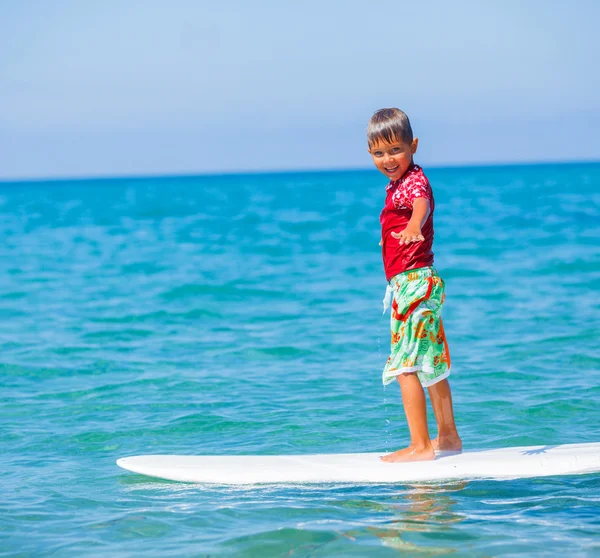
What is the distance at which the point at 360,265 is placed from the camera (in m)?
17.6

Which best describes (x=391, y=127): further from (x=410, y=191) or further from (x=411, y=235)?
(x=411, y=235)

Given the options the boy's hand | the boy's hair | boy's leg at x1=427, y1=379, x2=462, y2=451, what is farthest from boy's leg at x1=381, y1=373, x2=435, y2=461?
the boy's hair

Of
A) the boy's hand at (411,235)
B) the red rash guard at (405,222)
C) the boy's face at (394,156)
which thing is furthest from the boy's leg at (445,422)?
the boy's face at (394,156)

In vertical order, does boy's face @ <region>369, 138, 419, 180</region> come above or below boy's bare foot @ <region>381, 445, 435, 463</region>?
above

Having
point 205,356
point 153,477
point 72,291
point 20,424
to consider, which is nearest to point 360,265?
point 72,291

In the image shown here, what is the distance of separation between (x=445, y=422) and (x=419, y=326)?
Result: 695mm

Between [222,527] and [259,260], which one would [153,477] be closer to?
[222,527]

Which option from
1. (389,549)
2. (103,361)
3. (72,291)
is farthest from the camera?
(72,291)

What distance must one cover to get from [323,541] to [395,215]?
1.75 meters

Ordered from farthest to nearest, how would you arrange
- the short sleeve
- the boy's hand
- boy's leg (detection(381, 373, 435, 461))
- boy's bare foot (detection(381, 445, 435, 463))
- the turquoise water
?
boy's bare foot (detection(381, 445, 435, 463)) → boy's leg (detection(381, 373, 435, 461)) → the short sleeve → the boy's hand → the turquoise water

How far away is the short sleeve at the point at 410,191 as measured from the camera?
14.9 feet

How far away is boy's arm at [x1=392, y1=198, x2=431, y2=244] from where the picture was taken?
4352 mm

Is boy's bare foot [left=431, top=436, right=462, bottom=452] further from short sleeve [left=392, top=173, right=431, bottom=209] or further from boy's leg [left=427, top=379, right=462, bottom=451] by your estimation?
short sleeve [left=392, top=173, right=431, bottom=209]

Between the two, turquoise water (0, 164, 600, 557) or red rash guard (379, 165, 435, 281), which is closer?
turquoise water (0, 164, 600, 557)
